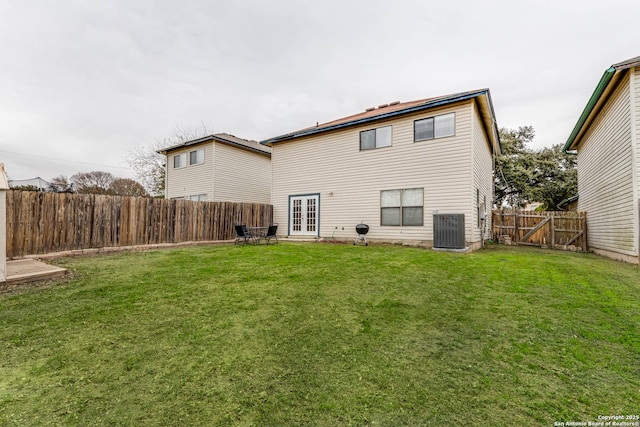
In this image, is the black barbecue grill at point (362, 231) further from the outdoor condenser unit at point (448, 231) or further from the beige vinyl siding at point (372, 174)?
the outdoor condenser unit at point (448, 231)

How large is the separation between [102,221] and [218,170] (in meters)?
8.20

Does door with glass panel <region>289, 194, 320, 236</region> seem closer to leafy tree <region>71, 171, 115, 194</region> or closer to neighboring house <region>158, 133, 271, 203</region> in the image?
neighboring house <region>158, 133, 271, 203</region>

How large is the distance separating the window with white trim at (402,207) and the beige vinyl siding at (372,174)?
18cm

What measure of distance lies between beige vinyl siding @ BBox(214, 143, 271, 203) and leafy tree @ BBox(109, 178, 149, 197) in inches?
617

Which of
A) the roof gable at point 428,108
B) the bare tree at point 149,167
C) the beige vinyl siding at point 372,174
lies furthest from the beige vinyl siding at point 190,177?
the bare tree at point 149,167

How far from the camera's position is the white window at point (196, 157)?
16812 mm

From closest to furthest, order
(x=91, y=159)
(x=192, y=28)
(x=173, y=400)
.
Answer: (x=173, y=400)
(x=192, y=28)
(x=91, y=159)

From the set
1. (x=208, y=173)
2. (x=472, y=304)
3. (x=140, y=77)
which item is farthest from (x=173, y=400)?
(x=140, y=77)

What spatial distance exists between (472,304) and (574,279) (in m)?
2.99

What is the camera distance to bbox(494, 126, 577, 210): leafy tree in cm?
2102

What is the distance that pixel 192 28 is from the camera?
11.0 metres

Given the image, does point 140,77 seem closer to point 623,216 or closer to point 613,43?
point 623,216

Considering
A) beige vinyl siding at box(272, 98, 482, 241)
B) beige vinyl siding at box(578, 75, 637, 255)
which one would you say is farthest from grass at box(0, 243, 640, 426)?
beige vinyl siding at box(272, 98, 482, 241)

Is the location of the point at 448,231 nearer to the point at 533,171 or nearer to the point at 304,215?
the point at 304,215
